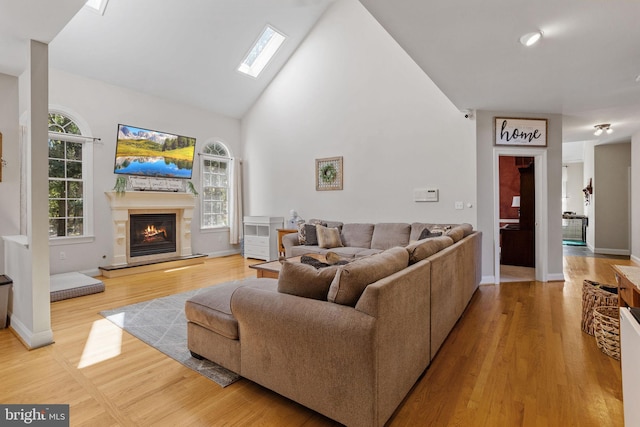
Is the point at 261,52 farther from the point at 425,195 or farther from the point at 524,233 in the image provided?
the point at 524,233

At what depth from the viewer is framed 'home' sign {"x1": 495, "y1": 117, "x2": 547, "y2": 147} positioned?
15.3ft

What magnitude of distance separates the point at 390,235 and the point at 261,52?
4.73m

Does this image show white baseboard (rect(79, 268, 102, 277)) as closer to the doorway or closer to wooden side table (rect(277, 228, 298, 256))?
wooden side table (rect(277, 228, 298, 256))

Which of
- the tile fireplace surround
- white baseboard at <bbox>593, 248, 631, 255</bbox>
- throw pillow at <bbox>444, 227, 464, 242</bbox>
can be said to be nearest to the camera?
throw pillow at <bbox>444, 227, 464, 242</bbox>

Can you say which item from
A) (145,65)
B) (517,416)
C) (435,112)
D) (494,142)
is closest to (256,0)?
(145,65)

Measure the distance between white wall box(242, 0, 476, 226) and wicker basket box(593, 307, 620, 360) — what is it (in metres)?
2.32

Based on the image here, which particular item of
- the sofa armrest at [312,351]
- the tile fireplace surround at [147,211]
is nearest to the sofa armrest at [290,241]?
the tile fireplace surround at [147,211]

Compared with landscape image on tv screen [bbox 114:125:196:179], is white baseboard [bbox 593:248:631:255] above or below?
below

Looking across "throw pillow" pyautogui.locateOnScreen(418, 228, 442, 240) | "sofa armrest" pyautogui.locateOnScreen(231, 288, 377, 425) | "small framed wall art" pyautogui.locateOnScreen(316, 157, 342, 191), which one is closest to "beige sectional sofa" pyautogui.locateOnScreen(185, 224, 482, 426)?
"sofa armrest" pyautogui.locateOnScreen(231, 288, 377, 425)

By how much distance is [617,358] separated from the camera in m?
2.36

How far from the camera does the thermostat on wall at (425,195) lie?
508cm

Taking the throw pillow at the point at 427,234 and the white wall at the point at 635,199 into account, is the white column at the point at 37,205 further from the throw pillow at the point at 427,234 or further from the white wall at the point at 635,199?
the white wall at the point at 635,199

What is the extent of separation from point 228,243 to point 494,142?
229 inches

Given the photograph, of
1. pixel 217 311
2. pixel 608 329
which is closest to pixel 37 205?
pixel 217 311
